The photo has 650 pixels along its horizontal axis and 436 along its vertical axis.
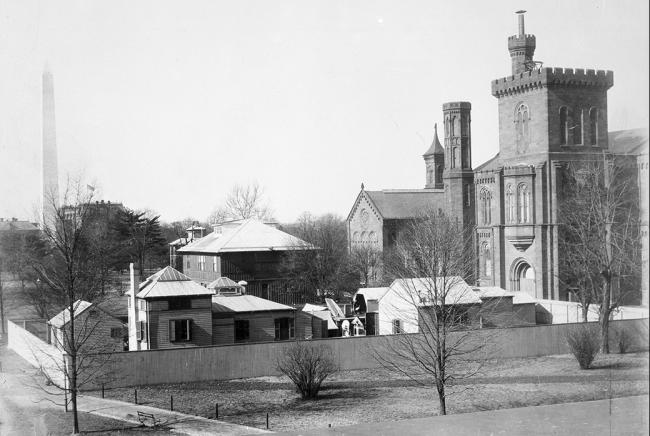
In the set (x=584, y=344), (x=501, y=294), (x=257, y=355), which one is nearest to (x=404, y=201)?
(x=501, y=294)

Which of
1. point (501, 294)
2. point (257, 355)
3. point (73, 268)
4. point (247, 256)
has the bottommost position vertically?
point (257, 355)

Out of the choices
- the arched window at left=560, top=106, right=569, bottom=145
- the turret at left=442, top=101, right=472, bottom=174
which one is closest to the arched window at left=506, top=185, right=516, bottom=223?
the arched window at left=560, top=106, right=569, bottom=145

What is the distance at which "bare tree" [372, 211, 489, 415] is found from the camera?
46.1 feet

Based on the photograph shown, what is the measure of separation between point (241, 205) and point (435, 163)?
24.1 metres

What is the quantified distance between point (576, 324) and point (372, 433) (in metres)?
16.6

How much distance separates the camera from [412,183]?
136ft

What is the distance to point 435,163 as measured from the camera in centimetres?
5009

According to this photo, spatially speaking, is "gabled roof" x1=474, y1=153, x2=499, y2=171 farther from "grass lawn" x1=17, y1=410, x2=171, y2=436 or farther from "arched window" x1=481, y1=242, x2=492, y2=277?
"grass lawn" x1=17, y1=410, x2=171, y2=436

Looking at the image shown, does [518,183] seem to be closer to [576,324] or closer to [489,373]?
[576,324]

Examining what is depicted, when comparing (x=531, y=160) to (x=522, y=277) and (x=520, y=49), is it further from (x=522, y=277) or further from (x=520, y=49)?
(x=520, y=49)

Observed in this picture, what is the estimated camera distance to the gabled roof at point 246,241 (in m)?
26.0

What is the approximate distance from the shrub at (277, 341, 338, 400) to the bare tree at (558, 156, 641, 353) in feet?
22.9

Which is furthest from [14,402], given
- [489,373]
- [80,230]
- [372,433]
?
[372,433]

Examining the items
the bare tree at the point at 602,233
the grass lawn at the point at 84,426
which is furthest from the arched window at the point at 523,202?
the grass lawn at the point at 84,426
